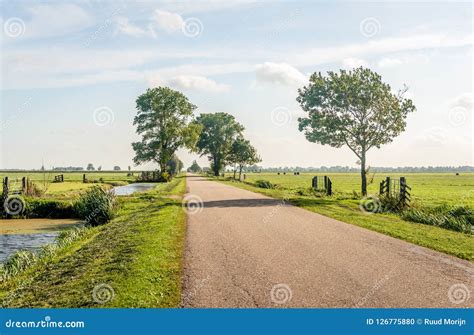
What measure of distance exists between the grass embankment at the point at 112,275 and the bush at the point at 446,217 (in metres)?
11.1

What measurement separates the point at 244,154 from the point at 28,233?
6677 centimetres

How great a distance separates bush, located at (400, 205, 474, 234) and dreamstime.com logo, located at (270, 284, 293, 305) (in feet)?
38.3

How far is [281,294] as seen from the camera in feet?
25.0

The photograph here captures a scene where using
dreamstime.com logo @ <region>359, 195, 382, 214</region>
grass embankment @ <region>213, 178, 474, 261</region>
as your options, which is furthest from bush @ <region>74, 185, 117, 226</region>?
dreamstime.com logo @ <region>359, 195, 382, 214</region>

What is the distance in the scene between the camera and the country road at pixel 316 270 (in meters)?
7.41

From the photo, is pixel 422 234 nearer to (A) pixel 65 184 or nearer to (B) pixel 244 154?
(A) pixel 65 184

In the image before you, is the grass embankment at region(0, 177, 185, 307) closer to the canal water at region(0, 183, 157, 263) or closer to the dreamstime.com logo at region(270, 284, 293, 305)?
the dreamstime.com logo at region(270, 284, 293, 305)

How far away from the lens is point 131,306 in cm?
716

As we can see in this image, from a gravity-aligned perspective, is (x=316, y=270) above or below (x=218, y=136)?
below

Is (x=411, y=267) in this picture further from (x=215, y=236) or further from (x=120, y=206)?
(x=120, y=206)

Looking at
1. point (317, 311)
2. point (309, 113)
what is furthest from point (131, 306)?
point (309, 113)

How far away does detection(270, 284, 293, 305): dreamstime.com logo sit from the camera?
7316 mm

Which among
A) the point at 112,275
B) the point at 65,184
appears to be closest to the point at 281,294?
the point at 112,275

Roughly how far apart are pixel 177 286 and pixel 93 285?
6.00 ft
